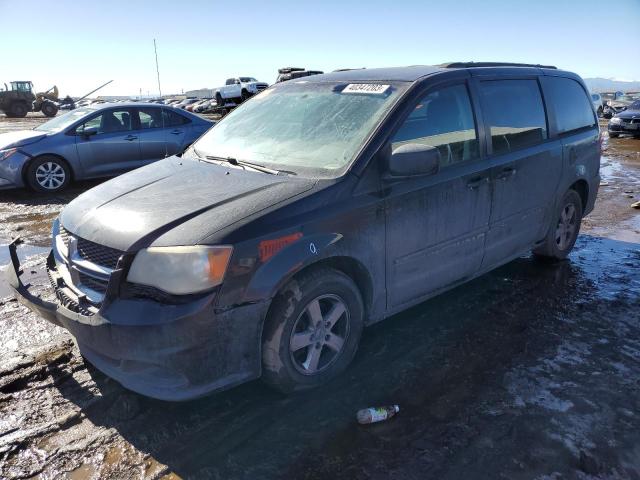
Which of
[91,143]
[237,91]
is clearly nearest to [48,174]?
[91,143]

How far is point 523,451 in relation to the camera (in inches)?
101

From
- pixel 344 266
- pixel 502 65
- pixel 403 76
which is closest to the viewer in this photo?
pixel 344 266

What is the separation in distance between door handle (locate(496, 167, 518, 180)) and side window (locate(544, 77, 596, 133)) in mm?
1049

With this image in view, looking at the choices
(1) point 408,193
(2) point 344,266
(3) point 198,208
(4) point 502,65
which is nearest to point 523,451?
(2) point 344,266

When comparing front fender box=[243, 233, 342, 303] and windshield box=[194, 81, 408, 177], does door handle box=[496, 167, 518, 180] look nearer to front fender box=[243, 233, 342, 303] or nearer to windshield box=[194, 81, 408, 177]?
windshield box=[194, 81, 408, 177]

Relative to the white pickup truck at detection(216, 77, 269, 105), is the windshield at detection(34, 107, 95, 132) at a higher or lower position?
lower

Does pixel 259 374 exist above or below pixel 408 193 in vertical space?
below

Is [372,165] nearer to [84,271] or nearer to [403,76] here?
[403,76]

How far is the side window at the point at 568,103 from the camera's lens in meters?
4.76

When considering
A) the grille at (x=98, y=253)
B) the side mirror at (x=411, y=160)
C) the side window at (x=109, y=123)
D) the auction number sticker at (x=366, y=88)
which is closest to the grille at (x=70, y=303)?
the grille at (x=98, y=253)

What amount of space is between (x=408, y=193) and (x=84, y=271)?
197 centimetres

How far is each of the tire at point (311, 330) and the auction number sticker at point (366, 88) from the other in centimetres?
134

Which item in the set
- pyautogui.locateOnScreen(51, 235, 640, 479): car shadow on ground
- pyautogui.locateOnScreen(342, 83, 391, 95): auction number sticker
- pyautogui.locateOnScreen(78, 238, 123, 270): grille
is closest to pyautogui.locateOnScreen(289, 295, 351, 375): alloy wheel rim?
pyautogui.locateOnScreen(51, 235, 640, 479): car shadow on ground

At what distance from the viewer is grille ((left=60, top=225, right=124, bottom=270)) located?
2.65m
